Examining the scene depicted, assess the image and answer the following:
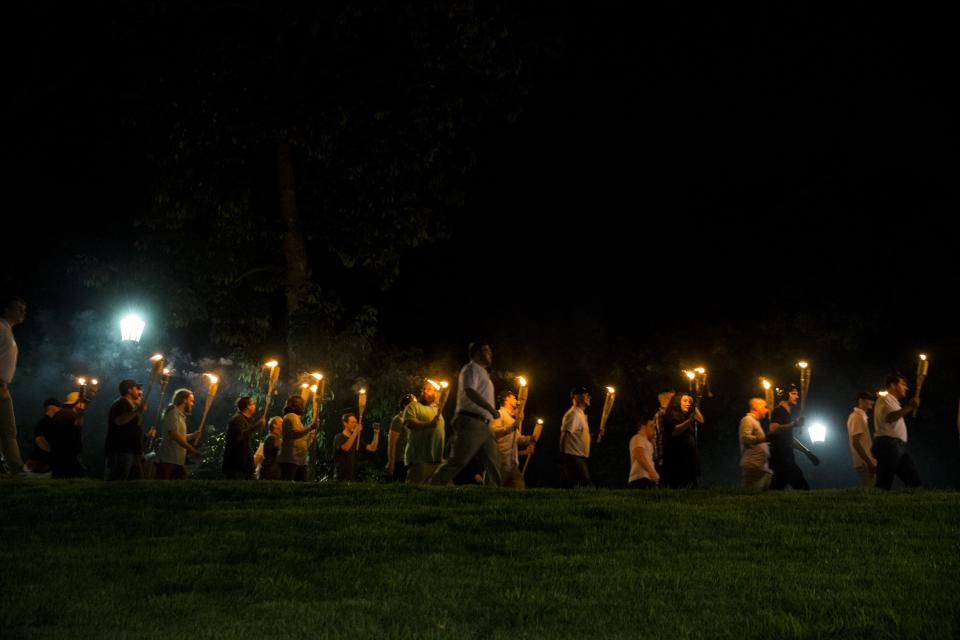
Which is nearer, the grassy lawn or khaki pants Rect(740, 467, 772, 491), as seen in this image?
the grassy lawn

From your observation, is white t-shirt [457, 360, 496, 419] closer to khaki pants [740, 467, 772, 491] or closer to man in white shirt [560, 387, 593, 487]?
man in white shirt [560, 387, 593, 487]

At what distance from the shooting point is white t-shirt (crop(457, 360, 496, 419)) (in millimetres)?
12961

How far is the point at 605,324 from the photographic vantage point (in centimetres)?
3133

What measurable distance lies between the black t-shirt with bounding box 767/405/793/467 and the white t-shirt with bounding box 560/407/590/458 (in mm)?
2651

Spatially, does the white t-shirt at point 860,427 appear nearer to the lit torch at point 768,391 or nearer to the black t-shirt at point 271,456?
the lit torch at point 768,391

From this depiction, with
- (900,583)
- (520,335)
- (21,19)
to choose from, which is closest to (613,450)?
(520,335)

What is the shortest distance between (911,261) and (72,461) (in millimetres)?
20335

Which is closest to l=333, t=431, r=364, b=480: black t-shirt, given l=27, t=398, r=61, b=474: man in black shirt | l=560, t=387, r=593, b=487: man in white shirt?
l=560, t=387, r=593, b=487: man in white shirt

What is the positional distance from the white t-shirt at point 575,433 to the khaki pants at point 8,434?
7329 mm

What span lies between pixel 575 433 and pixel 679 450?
151 cm

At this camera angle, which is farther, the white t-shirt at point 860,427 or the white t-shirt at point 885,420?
the white t-shirt at point 860,427

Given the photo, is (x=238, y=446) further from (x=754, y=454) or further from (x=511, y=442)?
(x=754, y=454)

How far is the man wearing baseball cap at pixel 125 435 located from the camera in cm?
1446

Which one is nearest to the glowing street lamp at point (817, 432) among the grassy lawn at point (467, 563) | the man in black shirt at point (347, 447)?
the man in black shirt at point (347, 447)
